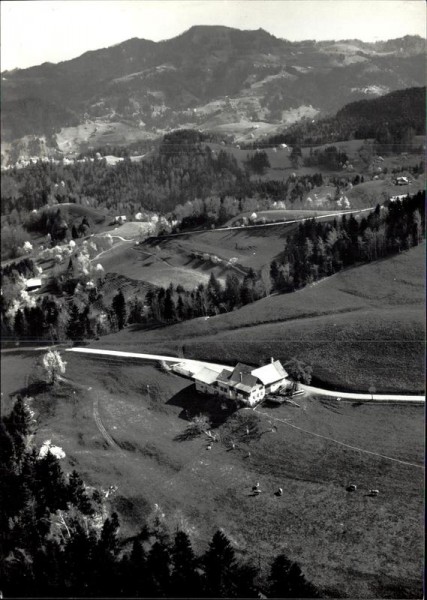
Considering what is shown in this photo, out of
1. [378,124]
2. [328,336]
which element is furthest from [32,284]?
[378,124]

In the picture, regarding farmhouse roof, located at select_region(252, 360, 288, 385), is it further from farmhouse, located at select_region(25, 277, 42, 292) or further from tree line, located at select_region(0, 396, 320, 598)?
farmhouse, located at select_region(25, 277, 42, 292)

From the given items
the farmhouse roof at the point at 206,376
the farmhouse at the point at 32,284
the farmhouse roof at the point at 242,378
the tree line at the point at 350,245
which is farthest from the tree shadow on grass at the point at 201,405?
the tree line at the point at 350,245

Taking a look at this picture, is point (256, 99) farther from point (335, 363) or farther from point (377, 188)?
point (335, 363)

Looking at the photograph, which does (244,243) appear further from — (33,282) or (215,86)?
(215,86)

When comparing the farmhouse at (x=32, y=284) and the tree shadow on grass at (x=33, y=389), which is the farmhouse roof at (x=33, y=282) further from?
the tree shadow on grass at (x=33, y=389)

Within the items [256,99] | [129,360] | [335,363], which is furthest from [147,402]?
[256,99]

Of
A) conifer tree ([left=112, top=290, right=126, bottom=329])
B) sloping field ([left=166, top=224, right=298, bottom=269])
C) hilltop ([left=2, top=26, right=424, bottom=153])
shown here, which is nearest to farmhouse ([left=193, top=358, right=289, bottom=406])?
conifer tree ([left=112, top=290, right=126, bottom=329])
